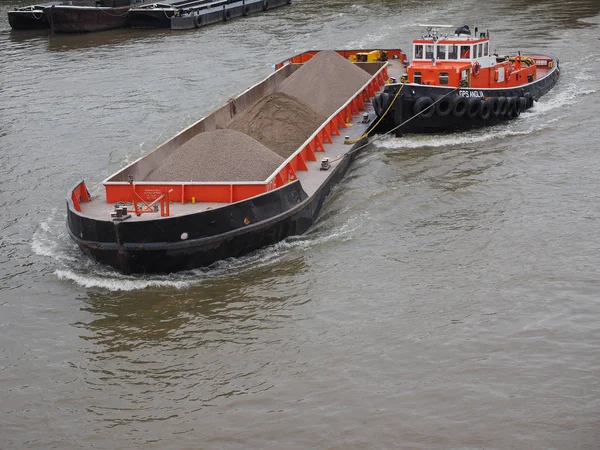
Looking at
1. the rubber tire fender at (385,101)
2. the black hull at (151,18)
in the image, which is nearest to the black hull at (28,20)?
the black hull at (151,18)

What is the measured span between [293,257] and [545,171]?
22.7 feet

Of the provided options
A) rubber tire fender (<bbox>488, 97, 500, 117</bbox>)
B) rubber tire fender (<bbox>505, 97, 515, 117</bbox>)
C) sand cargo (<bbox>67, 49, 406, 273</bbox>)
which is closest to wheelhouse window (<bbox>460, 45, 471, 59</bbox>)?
rubber tire fender (<bbox>488, 97, 500, 117</bbox>)

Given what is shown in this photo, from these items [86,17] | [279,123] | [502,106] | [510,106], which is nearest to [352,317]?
[279,123]

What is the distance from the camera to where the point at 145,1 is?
49.1 meters

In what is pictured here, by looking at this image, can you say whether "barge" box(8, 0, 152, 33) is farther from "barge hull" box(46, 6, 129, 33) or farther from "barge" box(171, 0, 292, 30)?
"barge" box(171, 0, 292, 30)

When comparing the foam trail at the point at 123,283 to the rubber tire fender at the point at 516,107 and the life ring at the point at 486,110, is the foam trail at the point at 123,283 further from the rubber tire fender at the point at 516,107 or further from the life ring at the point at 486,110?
the rubber tire fender at the point at 516,107

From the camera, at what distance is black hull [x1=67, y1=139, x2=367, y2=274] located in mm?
13422

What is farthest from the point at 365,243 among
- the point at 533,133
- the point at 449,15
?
the point at 449,15

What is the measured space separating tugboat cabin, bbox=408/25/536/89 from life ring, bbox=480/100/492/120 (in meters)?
0.79

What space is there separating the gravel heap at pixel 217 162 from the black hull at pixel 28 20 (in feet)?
106

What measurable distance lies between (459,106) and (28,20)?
3102 cm

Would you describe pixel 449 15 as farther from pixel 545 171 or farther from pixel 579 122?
pixel 545 171

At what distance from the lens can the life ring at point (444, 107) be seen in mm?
21156

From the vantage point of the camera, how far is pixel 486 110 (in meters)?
21.7
